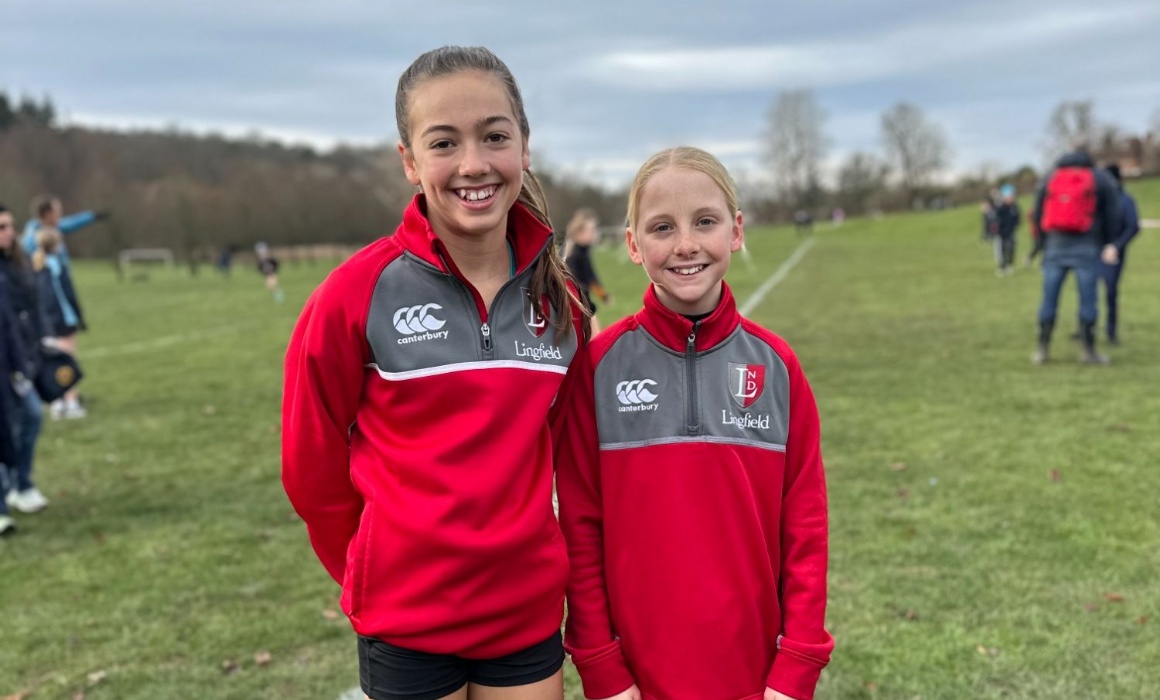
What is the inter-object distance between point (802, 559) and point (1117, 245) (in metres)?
8.79

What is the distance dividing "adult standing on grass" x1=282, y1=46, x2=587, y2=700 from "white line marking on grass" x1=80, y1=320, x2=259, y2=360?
1536 cm

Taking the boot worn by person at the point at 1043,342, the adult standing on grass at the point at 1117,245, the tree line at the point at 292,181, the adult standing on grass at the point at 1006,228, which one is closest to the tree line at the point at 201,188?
the tree line at the point at 292,181

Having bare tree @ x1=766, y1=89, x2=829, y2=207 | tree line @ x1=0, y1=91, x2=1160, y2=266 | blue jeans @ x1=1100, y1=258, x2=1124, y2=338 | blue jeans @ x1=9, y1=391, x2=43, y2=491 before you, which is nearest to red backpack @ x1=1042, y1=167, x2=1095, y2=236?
blue jeans @ x1=1100, y1=258, x2=1124, y2=338

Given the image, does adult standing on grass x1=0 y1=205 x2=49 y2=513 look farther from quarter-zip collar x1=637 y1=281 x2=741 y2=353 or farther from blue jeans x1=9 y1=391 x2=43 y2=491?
quarter-zip collar x1=637 y1=281 x2=741 y2=353

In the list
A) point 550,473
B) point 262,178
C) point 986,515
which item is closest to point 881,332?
point 986,515

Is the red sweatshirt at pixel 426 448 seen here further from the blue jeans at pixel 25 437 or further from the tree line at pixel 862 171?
the tree line at pixel 862 171

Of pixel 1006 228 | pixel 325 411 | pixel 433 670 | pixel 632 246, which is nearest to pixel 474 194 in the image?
pixel 632 246

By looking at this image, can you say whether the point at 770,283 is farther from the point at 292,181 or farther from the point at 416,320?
the point at 292,181

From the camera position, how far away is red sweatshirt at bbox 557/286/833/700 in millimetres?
2072

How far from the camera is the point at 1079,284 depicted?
8.77 metres

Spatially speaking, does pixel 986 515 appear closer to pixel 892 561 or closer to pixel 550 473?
pixel 892 561

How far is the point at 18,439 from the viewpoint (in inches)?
251

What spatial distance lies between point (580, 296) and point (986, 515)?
157 inches

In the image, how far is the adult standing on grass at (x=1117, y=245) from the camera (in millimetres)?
8938
